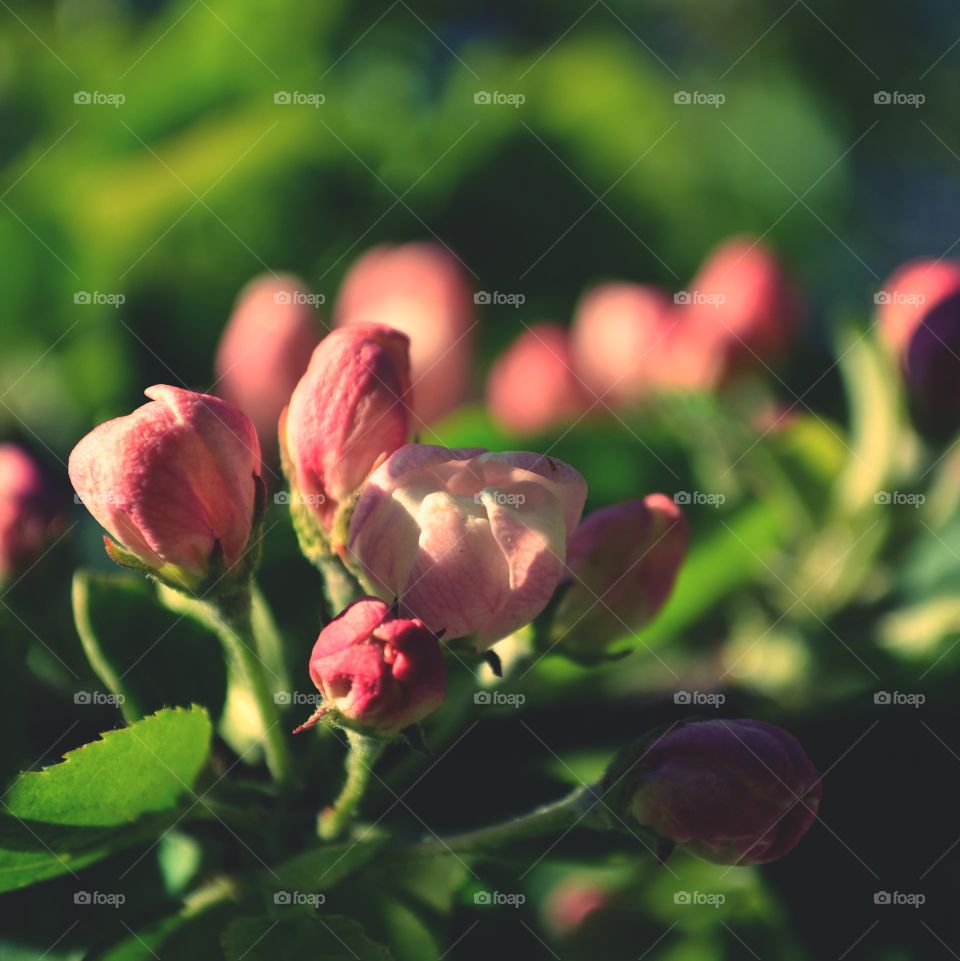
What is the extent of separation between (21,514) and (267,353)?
11.8 inches

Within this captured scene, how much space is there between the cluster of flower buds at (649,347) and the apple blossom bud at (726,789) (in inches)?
26.0

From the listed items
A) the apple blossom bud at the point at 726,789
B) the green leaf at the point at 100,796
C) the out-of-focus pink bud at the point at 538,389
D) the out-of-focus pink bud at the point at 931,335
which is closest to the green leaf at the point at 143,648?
the green leaf at the point at 100,796

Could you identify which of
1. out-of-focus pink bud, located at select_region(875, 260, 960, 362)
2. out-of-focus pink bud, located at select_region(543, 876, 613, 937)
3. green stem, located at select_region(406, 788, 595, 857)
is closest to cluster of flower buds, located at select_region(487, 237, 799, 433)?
out-of-focus pink bud, located at select_region(875, 260, 960, 362)

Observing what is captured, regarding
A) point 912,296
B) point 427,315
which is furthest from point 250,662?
point 912,296

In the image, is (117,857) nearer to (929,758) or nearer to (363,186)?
(929,758)

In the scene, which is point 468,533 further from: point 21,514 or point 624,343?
point 624,343

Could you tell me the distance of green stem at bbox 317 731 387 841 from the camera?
2.48 ft

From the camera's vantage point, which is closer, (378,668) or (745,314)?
(378,668)

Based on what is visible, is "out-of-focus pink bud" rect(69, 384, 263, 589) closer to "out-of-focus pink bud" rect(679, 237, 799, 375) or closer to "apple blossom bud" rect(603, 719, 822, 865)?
"apple blossom bud" rect(603, 719, 822, 865)

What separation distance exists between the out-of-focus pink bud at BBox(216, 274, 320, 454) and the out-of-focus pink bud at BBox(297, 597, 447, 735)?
52 centimetres

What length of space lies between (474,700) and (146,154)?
105cm

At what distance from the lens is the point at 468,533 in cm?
71

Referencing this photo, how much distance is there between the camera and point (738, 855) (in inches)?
30.4

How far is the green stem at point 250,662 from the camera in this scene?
80 cm
